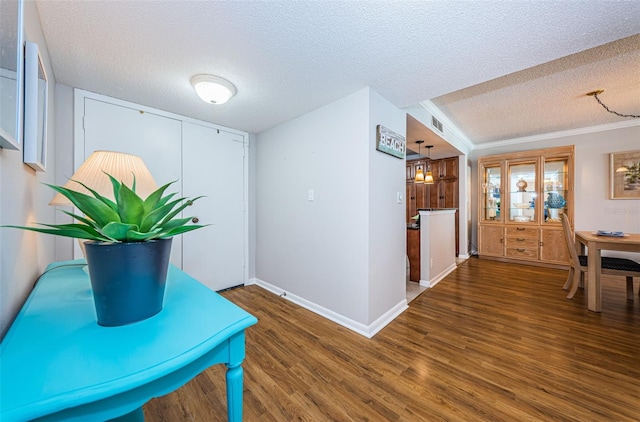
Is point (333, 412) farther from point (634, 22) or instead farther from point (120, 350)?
point (634, 22)

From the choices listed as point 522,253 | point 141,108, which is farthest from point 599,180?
point 141,108

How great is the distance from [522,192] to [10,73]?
599cm

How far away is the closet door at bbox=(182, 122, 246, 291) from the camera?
8.86 feet

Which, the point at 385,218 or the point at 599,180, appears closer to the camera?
the point at 385,218

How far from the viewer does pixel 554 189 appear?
414 cm

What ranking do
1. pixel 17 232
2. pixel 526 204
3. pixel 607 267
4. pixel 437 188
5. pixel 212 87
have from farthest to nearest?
pixel 437 188, pixel 526 204, pixel 607 267, pixel 212 87, pixel 17 232

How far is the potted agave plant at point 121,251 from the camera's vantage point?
66 cm

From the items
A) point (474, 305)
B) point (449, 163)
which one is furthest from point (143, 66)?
point (449, 163)

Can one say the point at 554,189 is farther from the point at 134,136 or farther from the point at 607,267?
the point at 134,136

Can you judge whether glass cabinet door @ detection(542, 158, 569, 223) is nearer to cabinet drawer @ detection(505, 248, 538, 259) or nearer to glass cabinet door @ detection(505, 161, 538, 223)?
glass cabinet door @ detection(505, 161, 538, 223)

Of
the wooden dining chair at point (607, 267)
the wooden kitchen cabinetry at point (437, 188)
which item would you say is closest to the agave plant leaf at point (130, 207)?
the wooden dining chair at point (607, 267)

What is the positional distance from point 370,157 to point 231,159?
1.90 m

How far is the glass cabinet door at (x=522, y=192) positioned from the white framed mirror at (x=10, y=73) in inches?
228

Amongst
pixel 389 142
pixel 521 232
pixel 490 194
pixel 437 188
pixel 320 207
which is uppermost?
pixel 389 142
